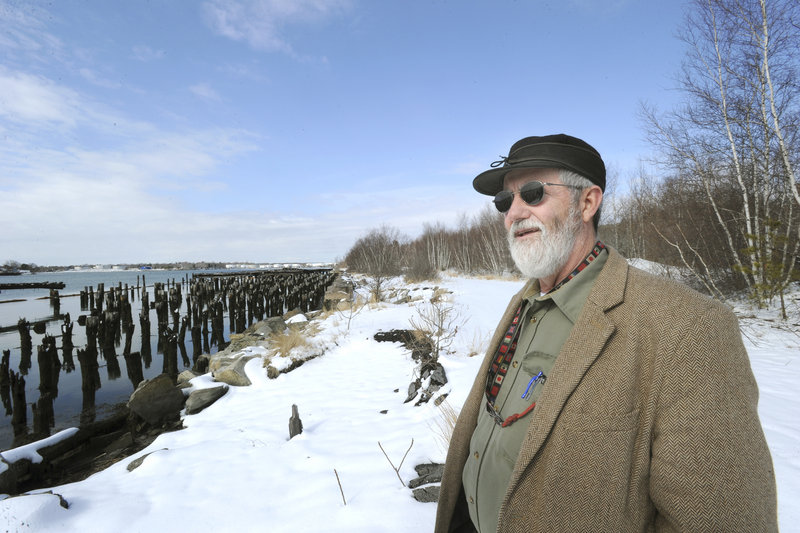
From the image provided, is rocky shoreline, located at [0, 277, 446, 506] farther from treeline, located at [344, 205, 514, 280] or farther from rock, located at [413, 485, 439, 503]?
treeline, located at [344, 205, 514, 280]

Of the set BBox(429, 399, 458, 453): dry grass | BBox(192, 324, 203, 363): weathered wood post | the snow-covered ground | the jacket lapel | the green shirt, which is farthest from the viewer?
BBox(192, 324, 203, 363): weathered wood post

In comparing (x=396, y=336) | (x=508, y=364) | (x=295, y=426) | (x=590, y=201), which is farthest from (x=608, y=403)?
(x=396, y=336)

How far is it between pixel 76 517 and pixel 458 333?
7.18 metres

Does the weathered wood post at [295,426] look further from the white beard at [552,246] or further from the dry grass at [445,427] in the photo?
the white beard at [552,246]

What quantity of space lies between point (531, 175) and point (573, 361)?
85cm

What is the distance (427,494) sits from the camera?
3.42 metres

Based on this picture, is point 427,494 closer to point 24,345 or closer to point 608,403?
point 608,403

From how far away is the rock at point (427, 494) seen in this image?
11.0 ft

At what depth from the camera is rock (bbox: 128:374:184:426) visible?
788 centimetres

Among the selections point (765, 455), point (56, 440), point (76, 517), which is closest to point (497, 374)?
point (765, 455)

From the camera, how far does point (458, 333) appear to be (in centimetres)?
911

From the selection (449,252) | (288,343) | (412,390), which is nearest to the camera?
(412,390)

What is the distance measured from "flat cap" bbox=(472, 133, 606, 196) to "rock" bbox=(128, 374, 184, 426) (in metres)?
8.95

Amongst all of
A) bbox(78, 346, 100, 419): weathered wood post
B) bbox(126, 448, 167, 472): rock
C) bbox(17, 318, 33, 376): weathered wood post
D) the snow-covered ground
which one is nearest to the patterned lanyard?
the snow-covered ground
